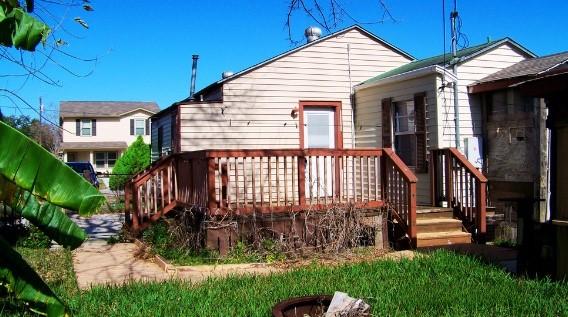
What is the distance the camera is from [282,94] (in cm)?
1306

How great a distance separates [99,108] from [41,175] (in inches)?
1829

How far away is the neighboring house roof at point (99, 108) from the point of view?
47031 mm

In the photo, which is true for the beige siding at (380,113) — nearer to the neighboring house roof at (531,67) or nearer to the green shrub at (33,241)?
the neighboring house roof at (531,67)

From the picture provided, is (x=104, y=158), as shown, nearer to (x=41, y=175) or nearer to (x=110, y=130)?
(x=110, y=130)

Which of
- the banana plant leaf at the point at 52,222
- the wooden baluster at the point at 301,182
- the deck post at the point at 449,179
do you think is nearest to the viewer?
the banana plant leaf at the point at 52,222

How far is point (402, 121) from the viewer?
40.4ft

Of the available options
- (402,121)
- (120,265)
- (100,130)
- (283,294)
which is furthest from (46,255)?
(100,130)

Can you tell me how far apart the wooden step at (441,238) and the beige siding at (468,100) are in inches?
73.4

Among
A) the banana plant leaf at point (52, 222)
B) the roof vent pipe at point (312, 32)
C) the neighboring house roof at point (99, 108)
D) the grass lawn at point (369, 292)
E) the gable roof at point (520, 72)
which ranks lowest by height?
the grass lawn at point (369, 292)

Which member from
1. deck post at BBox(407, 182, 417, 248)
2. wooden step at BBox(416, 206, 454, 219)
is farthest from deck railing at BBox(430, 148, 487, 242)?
deck post at BBox(407, 182, 417, 248)

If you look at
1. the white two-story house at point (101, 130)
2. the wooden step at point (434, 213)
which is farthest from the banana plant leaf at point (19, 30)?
the white two-story house at point (101, 130)

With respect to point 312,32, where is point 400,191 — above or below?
below

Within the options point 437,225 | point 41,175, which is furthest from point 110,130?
point 41,175

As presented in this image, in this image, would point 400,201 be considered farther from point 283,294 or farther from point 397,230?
point 283,294
